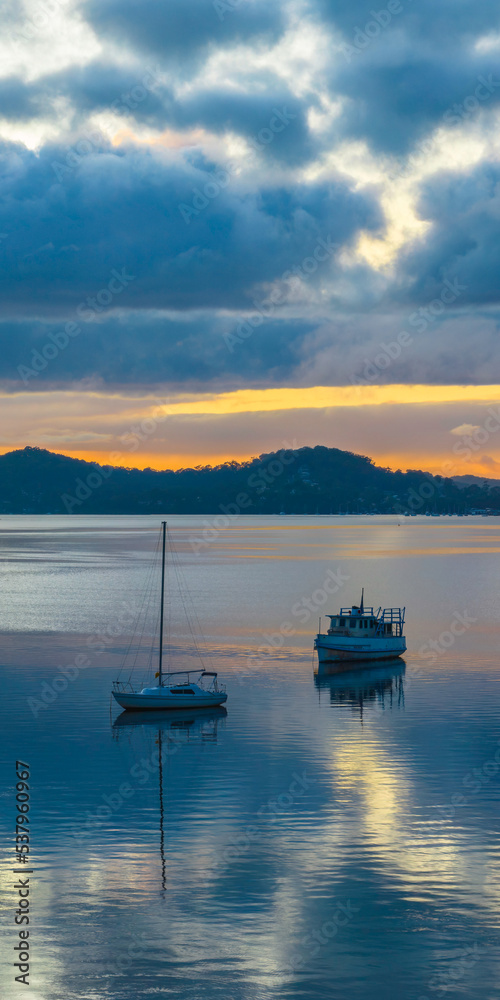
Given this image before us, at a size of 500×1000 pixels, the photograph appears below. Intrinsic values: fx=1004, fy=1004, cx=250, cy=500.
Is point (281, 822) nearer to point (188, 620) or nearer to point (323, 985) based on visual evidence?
point (323, 985)

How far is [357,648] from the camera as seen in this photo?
338ft

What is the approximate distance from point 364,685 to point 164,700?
76.7 feet

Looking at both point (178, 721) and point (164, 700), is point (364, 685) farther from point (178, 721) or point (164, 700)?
point (164, 700)

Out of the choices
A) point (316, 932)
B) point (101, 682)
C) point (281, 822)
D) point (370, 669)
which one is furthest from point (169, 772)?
point (370, 669)

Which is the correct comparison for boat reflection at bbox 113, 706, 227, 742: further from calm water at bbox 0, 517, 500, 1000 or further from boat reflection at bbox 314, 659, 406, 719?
boat reflection at bbox 314, 659, 406, 719

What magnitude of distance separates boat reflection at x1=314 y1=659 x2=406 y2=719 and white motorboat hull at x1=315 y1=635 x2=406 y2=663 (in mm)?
1008

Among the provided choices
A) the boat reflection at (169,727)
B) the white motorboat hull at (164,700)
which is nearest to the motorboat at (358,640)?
the white motorboat hull at (164,700)

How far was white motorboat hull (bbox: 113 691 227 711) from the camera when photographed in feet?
242

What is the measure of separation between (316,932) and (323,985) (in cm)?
332

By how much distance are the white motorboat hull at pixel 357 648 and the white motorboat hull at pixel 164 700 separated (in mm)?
25481

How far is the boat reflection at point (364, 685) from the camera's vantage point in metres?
80.3

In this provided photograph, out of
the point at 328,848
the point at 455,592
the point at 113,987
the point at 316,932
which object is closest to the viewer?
the point at 113,987

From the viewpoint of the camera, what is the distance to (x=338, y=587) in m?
188

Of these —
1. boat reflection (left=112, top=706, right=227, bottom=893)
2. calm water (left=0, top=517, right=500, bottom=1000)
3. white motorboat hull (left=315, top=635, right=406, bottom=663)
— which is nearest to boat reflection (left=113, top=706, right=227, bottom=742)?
boat reflection (left=112, top=706, right=227, bottom=893)
